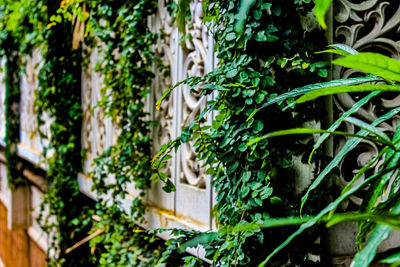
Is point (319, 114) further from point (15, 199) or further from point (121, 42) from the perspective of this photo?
point (15, 199)

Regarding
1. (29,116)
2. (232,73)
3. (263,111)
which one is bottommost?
(29,116)

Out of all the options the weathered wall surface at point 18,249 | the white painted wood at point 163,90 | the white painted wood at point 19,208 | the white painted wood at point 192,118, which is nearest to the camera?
the white painted wood at point 192,118

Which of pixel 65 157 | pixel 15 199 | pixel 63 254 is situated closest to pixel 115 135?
pixel 65 157

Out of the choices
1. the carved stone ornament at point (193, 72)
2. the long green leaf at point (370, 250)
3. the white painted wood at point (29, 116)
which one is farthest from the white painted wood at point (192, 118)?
the white painted wood at point (29, 116)

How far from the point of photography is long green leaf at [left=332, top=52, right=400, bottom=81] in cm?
59

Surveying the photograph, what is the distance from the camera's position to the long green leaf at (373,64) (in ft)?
1.93

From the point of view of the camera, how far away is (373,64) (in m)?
0.63

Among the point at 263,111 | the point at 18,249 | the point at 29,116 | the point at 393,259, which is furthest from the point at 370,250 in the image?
the point at 18,249

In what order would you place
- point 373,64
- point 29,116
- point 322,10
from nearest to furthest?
point 322,10, point 373,64, point 29,116

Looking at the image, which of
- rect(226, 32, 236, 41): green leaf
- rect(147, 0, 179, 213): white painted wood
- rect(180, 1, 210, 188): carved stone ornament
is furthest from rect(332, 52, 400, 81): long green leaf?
rect(147, 0, 179, 213): white painted wood

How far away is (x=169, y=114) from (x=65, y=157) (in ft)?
5.43

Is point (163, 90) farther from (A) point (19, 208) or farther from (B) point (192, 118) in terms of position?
(A) point (19, 208)

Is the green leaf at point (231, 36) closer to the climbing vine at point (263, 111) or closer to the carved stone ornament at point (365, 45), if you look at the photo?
the climbing vine at point (263, 111)

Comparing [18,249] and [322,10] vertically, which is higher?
[322,10]
